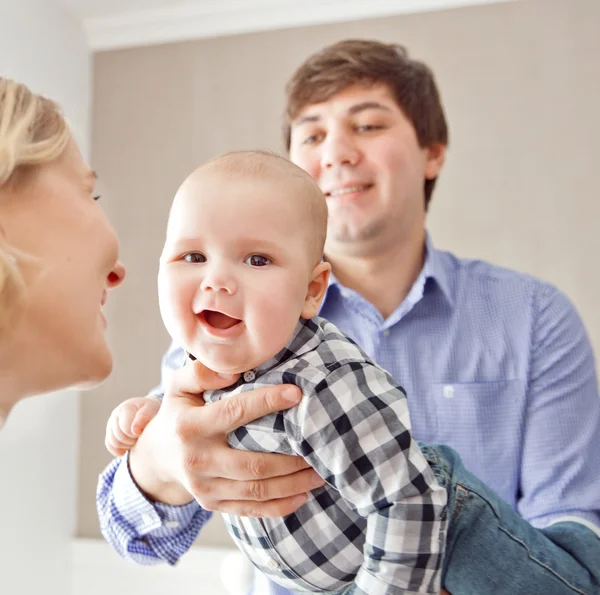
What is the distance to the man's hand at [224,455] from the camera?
94cm

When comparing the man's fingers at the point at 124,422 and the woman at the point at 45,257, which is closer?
the woman at the point at 45,257

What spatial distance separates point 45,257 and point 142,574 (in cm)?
257

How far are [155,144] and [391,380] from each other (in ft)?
8.21

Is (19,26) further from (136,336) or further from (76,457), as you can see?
(76,457)

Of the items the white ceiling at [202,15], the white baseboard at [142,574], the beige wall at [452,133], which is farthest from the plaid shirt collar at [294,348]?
the white ceiling at [202,15]

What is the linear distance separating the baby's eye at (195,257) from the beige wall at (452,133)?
2059 millimetres

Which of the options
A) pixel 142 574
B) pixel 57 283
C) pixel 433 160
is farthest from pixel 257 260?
pixel 142 574

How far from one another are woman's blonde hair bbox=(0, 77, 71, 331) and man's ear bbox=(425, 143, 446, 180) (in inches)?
48.0

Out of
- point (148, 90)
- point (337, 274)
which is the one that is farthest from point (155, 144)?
point (337, 274)

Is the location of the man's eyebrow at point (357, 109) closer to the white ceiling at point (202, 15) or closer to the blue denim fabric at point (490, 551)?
the blue denim fabric at point (490, 551)

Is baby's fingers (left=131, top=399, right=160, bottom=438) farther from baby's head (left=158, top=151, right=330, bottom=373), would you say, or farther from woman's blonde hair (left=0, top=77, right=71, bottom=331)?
woman's blonde hair (left=0, top=77, right=71, bottom=331)

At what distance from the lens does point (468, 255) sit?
282 cm

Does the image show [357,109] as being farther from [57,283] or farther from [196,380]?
[57,283]

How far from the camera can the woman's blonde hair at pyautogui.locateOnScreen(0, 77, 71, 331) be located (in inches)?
30.7
